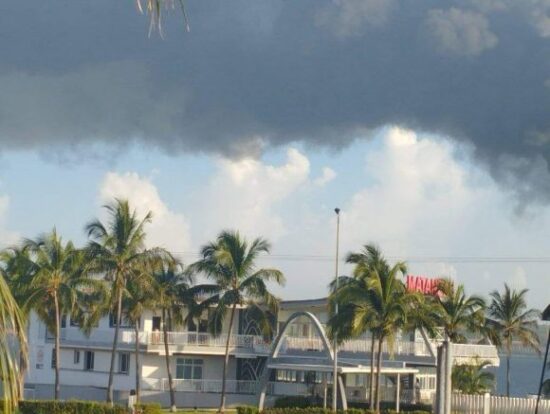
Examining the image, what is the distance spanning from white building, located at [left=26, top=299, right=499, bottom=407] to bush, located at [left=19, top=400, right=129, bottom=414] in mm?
15278

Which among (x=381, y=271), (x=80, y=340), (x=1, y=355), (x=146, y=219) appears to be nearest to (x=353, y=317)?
(x=381, y=271)

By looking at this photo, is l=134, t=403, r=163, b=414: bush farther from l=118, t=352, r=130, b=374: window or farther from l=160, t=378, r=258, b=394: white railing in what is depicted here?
l=118, t=352, r=130, b=374: window

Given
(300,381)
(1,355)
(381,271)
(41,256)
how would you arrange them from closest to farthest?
(1,355), (381,271), (41,256), (300,381)

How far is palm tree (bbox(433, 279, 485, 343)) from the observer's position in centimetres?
6700

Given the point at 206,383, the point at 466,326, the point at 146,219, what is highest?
the point at 146,219

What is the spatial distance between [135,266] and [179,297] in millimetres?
5832

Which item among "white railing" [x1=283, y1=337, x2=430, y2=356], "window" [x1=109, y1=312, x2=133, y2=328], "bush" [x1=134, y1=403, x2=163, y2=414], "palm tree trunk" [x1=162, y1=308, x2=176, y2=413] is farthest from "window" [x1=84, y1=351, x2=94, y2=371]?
"bush" [x1=134, y1=403, x2=163, y2=414]

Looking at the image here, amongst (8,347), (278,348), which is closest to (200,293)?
(278,348)

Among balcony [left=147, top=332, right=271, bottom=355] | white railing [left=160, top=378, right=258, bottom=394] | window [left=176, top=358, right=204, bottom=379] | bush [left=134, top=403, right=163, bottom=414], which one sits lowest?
white railing [left=160, top=378, right=258, bottom=394]

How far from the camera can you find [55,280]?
66.6m

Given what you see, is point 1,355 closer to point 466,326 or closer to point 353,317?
point 353,317

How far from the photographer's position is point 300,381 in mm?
71812

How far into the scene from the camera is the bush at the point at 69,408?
177 ft

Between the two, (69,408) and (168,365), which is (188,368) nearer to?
(168,365)
